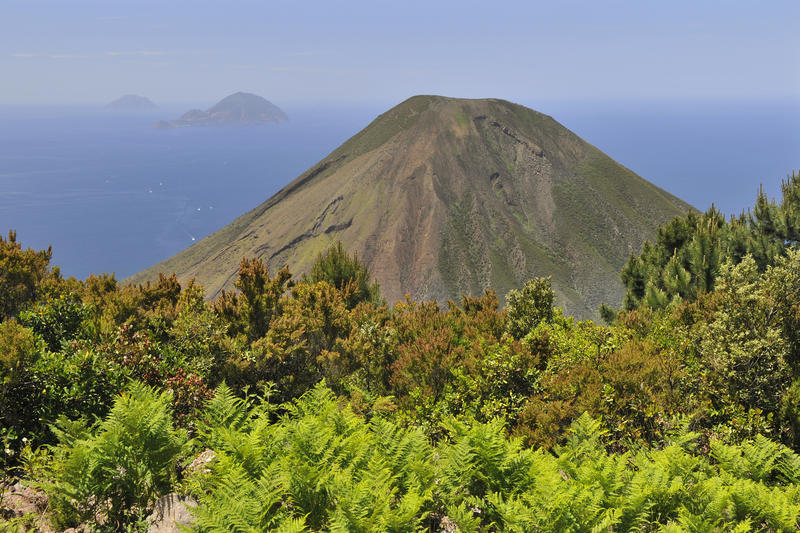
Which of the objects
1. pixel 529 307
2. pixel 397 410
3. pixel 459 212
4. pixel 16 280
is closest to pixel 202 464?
pixel 397 410

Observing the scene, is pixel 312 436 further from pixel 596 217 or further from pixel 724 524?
pixel 596 217

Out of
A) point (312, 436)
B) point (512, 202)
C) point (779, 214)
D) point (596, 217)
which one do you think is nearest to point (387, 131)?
point (512, 202)

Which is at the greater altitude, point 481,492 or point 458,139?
point 458,139

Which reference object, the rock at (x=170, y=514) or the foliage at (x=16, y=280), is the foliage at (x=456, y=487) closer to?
the rock at (x=170, y=514)

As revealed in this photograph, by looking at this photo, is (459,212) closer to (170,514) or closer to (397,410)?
(397,410)

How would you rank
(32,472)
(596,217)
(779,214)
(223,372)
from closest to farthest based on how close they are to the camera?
(32,472)
(223,372)
(779,214)
(596,217)

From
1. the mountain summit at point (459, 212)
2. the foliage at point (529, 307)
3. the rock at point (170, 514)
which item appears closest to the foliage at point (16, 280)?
the rock at point (170, 514)
